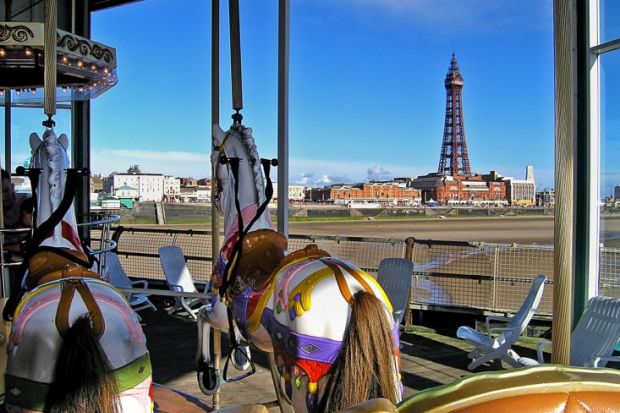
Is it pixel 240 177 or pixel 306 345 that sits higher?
pixel 240 177

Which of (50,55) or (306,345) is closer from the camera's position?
(306,345)

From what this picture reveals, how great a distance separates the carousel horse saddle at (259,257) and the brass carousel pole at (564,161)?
1.84 m

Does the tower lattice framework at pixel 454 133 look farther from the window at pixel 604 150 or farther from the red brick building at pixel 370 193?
the window at pixel 604 150

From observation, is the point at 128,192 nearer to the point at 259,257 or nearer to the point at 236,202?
the point at 236,202

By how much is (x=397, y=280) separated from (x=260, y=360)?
2209mm

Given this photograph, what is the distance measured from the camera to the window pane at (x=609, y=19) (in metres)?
6.03

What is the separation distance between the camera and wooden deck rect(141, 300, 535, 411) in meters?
5.16

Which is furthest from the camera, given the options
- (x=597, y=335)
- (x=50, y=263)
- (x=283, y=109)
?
(x=597, y=335)

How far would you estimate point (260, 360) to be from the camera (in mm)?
6141

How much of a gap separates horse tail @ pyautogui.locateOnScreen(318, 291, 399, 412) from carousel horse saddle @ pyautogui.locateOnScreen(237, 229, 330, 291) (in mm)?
900

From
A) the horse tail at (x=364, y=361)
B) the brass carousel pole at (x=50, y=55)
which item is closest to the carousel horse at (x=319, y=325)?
the horse tail at (x=364, y=361)

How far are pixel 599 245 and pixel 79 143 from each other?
9856 millimetres

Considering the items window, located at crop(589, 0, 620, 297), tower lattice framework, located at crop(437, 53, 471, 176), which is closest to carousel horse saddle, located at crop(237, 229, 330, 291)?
window, located at crop(589, 0, 620, 297)

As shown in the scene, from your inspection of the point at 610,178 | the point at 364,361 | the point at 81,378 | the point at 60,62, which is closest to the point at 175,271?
the point at 60,62
